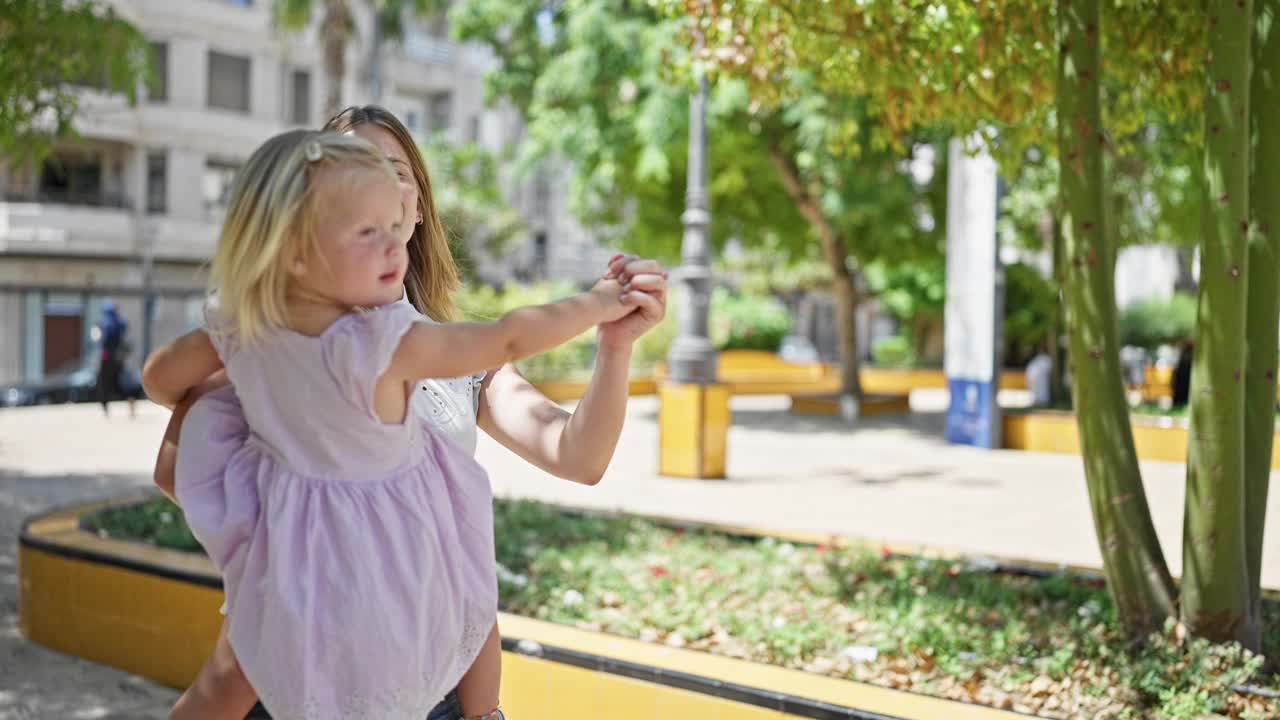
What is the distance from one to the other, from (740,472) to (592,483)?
11213 mm

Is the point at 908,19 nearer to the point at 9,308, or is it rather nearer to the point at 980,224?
the point at 980,224

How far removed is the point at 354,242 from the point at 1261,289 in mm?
3709

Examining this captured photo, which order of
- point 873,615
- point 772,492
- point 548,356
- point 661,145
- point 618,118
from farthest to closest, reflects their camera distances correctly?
point 548,356 → point 618,118 → point 661,145 → point 772,492 → point 873,615

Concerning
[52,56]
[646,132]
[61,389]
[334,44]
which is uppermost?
[334,44]

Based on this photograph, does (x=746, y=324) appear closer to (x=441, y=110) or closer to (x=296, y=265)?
(x=441, y=110)

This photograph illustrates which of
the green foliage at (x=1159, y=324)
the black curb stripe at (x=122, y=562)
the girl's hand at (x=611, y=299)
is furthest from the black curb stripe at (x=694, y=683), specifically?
the green foliage at (x=1159, y=324)

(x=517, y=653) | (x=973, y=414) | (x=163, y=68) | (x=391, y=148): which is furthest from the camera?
(x=163, y=68)

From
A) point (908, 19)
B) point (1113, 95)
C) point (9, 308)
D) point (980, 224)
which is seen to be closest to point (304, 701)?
point (908, 19)

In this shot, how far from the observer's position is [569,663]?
405cm

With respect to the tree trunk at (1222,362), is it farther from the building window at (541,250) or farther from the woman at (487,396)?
the building window at (541,250)

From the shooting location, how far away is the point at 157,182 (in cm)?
3262

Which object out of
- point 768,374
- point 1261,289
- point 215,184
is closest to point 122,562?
point 1261,289

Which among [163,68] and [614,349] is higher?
[163,68]

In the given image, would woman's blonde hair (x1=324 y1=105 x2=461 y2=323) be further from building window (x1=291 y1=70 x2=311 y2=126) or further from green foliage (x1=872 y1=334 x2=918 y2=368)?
green foliage (x1=872 y1=334 x2=918 y2=368)
